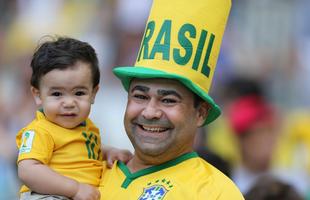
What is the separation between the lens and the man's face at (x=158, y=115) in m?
4.38

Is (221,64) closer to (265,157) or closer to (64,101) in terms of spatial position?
(265,157)

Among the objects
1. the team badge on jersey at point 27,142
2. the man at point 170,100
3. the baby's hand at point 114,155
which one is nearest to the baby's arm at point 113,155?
the baby's hand at point 114,155

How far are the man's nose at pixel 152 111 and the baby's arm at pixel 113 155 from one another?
398 millimetres

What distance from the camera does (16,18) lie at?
10875 millimetres

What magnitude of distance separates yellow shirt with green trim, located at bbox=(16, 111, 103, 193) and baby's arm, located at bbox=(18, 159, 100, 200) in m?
0.04

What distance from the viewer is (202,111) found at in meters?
4.59

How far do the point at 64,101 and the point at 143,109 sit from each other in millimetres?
358

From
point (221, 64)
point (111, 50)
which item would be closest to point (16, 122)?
point (111, 50)

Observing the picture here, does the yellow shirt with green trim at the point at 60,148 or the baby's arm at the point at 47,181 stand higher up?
the yellow shirt with green trim at the point at 60,148

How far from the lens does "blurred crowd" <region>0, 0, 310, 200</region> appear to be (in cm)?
788

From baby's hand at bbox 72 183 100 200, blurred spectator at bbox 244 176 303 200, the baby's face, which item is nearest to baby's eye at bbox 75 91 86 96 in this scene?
the baby's face

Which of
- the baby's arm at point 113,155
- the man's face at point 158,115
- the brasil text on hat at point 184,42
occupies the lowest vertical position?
the baby's arm at point 113,155

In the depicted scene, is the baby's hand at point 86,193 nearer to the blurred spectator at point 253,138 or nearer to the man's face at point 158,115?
the man's face at point 158,115

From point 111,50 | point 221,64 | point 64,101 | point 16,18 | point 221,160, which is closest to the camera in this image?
point 64,101
